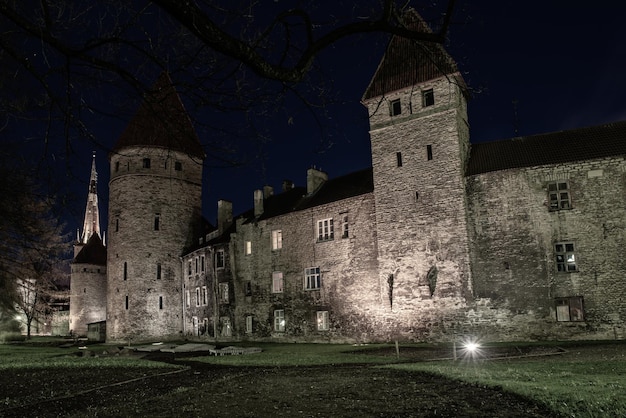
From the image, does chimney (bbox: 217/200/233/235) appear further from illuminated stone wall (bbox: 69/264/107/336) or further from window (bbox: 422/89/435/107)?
illuminated stone wall (bbox: 69/264/107/336)

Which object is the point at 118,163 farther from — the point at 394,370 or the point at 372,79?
the point at 394,370

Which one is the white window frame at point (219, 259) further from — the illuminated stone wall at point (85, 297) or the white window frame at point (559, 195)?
the illuminated stone wall at point (85, 297)

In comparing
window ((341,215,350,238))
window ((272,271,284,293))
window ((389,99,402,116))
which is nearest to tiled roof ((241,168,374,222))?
window ((341,215,350,238))

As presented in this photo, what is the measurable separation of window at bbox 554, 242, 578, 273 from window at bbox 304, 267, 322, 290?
12797 millimetres

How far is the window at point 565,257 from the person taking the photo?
21.9 meters

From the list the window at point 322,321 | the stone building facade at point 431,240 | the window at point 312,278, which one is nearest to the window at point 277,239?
the stone building facade at point 431,240

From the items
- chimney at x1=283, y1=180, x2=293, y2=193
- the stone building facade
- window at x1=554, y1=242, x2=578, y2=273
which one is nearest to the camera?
the stone building facade

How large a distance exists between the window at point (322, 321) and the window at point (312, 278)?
4.96 feet

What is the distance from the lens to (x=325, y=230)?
30.2m

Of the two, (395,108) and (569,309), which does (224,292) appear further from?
(569,309)

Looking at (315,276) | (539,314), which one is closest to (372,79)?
(315,276)

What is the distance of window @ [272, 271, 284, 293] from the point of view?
32406 mm

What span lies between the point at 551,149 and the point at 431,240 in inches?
268

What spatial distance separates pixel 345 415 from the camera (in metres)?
7.23
